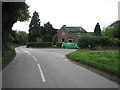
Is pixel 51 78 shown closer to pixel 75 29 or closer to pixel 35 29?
pixel 75 29

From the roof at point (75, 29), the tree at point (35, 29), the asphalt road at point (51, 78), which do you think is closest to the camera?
the asphalt road at point (51, 78)

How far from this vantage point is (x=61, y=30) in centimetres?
6266

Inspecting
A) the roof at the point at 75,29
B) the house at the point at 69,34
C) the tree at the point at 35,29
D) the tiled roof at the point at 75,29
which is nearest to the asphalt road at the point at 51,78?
the house at the point at 69,34

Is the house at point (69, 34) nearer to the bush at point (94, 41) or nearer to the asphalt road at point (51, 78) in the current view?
the bush at point (94, 41)

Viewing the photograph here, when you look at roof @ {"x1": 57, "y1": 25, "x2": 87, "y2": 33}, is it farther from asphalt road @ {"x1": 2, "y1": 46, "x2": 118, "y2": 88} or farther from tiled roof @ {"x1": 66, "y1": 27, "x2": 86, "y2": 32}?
asphalt road @ {"x1": 2, "y1": 46, "x2": 118, "y2": 88}

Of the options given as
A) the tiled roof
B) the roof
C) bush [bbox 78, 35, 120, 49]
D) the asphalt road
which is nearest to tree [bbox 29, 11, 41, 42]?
the roof

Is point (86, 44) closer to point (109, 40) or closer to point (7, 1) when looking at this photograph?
point (109, 40)

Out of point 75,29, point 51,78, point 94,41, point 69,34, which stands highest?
point 75,29

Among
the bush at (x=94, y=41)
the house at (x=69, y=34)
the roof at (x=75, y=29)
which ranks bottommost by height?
the bush at (x=94, y=41)

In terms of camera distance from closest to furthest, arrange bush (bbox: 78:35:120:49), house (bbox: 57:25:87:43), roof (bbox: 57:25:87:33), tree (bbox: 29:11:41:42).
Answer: bush (bbox: 78:35:120:49)
house (bbox: 57:25:87:43)
roof (bbox: 57:25:87:33)
tree (bbox: 29:11:41:42)

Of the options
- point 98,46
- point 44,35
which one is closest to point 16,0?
point 98,46

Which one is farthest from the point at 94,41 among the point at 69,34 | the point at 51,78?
the point at 69,34

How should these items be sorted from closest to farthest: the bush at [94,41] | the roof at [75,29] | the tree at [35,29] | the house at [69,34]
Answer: the bush at [94,41]
the house at [69,34]
the roof at [75,29]
the tree at [35,29]

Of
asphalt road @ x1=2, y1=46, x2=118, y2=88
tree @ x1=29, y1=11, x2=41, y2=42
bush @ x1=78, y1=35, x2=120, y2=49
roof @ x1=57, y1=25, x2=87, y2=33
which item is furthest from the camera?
tree @ x1=29, y1=11, x2=41, y2=42
